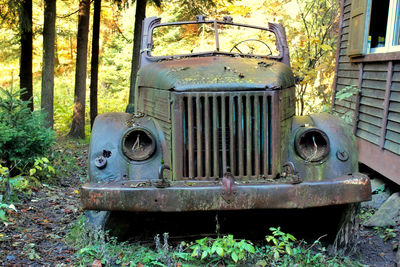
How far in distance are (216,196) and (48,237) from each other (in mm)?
1938

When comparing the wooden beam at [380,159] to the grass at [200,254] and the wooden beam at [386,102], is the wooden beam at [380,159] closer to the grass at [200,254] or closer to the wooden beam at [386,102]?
the wooden beam at [386,102]

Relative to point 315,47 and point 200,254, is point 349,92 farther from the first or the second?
point 200,254

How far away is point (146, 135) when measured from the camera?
3926 millimetres

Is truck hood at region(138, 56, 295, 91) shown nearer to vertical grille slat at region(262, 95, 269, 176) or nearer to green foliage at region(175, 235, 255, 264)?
vertical grille slat at region(262, 95, 269, 176)

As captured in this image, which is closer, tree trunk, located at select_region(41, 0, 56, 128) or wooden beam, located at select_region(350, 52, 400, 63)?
wooden beam, located at select_region(350, 52, 400, 63)

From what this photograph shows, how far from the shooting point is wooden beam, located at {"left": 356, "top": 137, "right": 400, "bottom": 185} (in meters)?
5.74

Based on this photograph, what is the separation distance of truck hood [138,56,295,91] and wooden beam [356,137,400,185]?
2.25 meters

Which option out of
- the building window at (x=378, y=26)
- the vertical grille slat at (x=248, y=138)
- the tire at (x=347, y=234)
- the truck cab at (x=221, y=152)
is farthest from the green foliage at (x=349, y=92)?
the vertical grille slat at (x=248, y=138)

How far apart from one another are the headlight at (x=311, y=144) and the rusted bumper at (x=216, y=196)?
474 millimetres

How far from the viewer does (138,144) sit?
3.92 m

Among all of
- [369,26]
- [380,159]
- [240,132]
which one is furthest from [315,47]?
[240,132]

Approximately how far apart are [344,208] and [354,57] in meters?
4.43

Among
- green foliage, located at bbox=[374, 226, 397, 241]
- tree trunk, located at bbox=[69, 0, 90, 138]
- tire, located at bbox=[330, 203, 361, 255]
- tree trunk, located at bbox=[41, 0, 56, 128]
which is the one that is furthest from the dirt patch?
tree trunk, located at bbox=[69, 0, 90, 138]

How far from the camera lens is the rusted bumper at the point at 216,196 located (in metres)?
3.34
